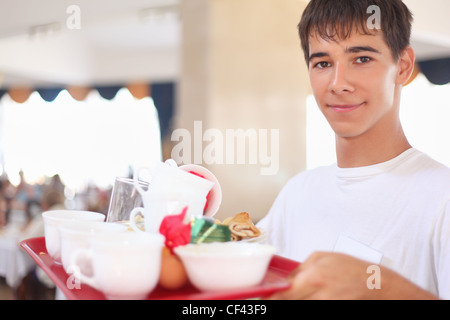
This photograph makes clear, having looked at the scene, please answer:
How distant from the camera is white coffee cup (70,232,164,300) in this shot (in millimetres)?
556

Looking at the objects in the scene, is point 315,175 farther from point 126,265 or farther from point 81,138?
point 81,138

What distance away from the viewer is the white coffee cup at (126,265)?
56 cm

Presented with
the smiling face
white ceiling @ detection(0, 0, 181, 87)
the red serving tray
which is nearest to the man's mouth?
the smiling face

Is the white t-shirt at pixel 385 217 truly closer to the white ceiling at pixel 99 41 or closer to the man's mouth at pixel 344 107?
the man's mouth at pixel 344 107

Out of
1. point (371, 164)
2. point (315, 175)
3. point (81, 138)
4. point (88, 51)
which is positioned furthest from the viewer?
point (81, 138)

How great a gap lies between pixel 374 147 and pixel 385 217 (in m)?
0.16

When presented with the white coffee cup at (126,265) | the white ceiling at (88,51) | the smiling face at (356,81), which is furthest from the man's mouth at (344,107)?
the white ceiling at (88,51)

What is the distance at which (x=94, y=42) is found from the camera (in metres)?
6.55

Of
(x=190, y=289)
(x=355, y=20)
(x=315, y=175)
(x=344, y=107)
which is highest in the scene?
(x=355, y=20)

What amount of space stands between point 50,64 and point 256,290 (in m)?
6.49

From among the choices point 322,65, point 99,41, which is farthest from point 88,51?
point 322,65

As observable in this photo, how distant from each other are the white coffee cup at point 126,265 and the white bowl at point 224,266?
0.04m

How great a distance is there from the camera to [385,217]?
960mm

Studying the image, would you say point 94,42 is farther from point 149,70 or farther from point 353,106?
point 353,106
